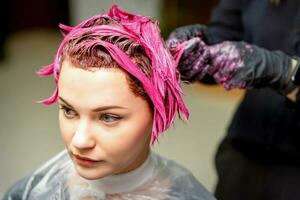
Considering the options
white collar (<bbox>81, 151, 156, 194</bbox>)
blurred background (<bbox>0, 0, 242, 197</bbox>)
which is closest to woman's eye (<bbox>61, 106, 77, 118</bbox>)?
white collar (<bbox>81, 151, 156, 194</bbox>)

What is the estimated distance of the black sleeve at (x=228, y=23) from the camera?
3.93 feet

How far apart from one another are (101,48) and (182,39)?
243 millimetres

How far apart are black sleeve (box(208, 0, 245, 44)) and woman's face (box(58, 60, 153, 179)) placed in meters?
0.41

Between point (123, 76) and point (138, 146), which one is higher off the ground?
point (123, 76)

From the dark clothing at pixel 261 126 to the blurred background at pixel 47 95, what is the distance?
25.3 inches

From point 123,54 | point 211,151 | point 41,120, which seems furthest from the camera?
point 41,120

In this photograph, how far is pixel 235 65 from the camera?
3.24 ft

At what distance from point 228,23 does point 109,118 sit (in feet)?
1.63

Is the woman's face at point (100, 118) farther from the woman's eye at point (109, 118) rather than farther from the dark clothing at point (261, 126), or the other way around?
the dark clothing at point (261, 126)

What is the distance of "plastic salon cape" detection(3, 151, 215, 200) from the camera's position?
953mm

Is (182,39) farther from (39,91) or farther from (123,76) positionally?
(39,91)

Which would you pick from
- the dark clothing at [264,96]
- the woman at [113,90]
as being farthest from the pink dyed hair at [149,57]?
the dark clothing at [264,96]

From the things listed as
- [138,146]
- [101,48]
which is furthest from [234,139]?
[101,48]

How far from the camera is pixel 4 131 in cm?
257
